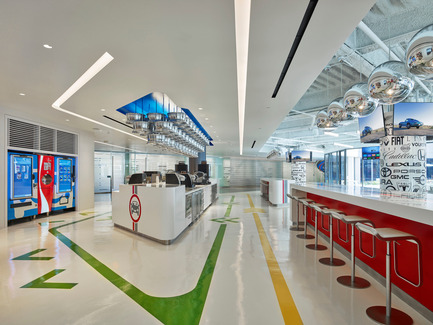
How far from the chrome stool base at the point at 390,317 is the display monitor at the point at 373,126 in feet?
13.6

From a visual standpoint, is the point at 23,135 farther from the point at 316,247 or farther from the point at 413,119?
the point at 413,119

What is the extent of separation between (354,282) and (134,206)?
4.57 m

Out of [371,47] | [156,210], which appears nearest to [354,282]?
[156,210]

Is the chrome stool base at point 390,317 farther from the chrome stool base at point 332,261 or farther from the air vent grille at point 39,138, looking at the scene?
the air vent grille at point 39,138

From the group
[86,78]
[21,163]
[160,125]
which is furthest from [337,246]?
[21,163]

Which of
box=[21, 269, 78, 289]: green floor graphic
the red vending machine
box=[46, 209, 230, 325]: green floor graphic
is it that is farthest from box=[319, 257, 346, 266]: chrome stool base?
the red vending machine

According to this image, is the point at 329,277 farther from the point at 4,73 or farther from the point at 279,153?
the point at 279,153

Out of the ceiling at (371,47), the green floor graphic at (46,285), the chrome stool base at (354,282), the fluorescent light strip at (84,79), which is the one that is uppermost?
the ceiling at (371,47)

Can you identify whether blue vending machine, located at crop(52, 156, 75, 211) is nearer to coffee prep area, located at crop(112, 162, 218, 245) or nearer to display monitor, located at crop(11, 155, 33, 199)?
display monitor, located at crop(11, 155, 33, 199)

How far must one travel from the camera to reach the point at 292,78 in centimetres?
470

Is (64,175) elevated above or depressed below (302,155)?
below

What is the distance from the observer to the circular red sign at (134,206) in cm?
582

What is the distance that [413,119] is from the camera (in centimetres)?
525

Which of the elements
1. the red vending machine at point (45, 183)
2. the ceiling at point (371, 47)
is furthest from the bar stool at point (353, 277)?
the red vending machine at point (45, 183)
